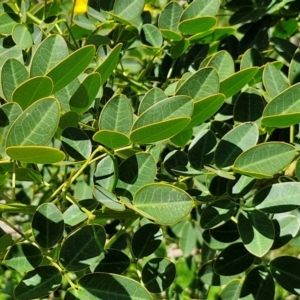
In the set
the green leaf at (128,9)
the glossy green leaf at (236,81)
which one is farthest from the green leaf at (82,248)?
the green leaf at (128,9)

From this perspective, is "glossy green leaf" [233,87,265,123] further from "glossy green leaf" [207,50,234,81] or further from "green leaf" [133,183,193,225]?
"green leaf" [133,183,193,225]

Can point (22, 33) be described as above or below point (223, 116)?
above

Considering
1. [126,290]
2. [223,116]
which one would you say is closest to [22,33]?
[223,116]

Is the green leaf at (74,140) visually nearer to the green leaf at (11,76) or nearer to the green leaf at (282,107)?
the green leaf at (11,76)

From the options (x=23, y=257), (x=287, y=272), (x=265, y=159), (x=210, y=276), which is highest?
(x=265, y=159)

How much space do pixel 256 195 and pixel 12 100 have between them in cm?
34

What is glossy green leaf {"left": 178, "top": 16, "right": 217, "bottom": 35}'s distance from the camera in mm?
890

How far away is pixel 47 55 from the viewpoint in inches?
28.4

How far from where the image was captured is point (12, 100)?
0.67 meters

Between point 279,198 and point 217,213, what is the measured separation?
0.28 ft

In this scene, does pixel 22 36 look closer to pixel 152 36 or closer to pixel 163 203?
pixel 152 36

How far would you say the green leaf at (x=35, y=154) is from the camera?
579 millimetres

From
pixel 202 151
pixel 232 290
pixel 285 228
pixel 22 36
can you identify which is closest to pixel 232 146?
pixel 202 151

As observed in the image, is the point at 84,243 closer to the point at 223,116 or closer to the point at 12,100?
the point at 12,100
